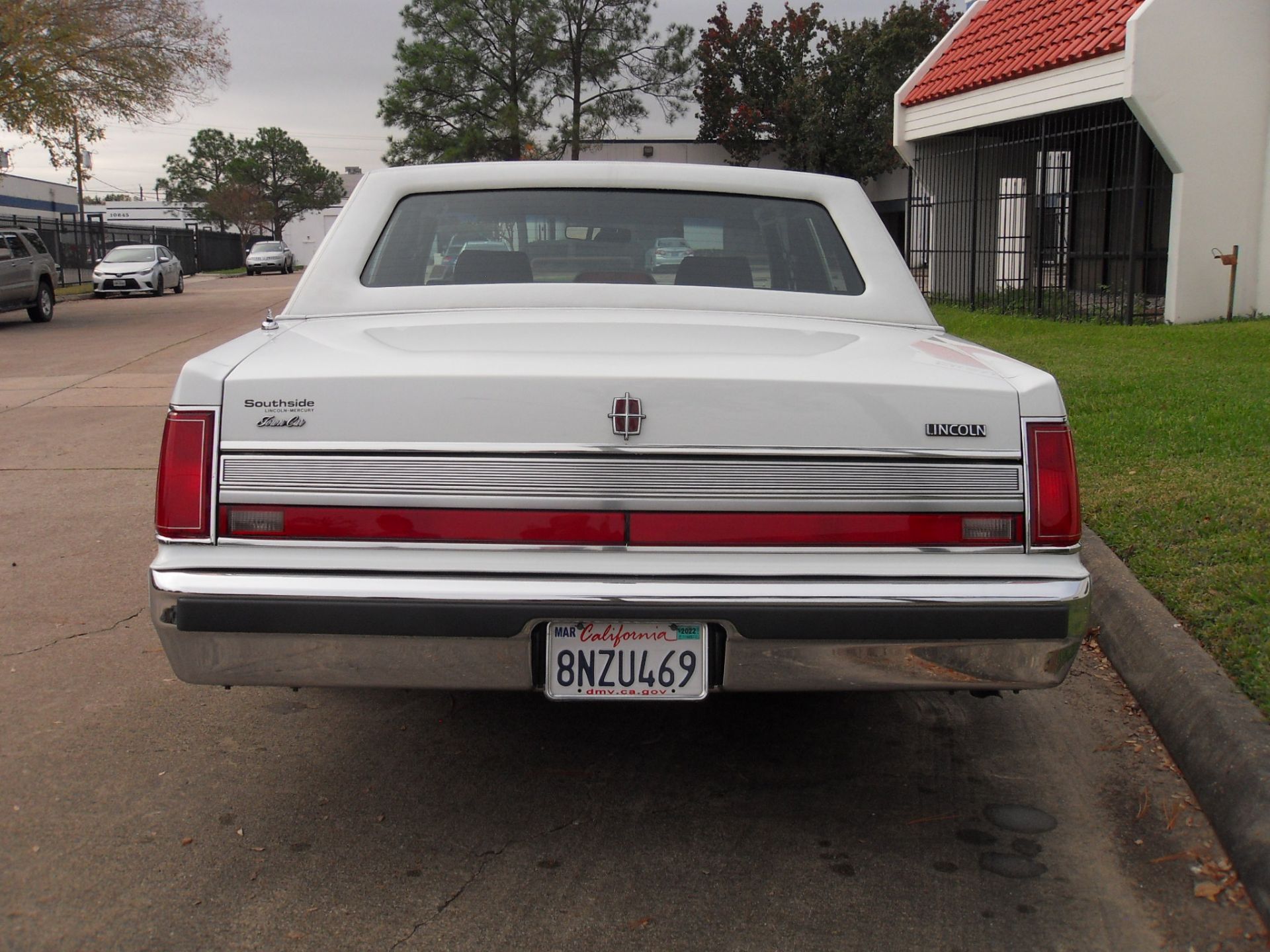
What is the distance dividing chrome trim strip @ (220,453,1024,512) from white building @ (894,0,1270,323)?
12087mm

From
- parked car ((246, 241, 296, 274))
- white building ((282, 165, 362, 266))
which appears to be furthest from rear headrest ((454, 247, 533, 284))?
white building ((282, 165, 362, 266))

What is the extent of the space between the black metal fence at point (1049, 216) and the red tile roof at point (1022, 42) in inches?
28.6

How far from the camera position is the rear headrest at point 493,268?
390cm

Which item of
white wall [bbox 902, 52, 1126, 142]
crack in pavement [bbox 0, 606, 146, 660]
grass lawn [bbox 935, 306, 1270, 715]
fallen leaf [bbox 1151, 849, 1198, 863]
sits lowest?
fallen leaf [bbox 1151, 849, 1198, 863]

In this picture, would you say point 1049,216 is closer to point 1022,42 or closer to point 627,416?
point 1022,42

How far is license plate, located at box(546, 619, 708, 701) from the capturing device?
2.78 meters

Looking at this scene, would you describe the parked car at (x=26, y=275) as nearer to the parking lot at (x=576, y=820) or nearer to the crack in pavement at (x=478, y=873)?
the parking lot at (x=576, y=820)

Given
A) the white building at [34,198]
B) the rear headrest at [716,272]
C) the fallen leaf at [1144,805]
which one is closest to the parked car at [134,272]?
the white building at [34,198]

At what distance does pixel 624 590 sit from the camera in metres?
2.72

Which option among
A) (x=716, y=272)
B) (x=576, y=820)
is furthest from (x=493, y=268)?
(x=576, y=820)

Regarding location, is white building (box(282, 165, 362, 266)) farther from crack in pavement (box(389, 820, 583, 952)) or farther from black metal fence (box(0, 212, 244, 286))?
crack in pavement (box(389, 820, 583, 952))

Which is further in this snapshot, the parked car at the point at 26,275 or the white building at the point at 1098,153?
the parked car at the point at 26,275

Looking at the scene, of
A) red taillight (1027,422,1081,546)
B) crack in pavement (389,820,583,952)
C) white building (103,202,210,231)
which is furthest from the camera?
white building (103,202,210,231)

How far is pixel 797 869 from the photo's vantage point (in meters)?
2.89
